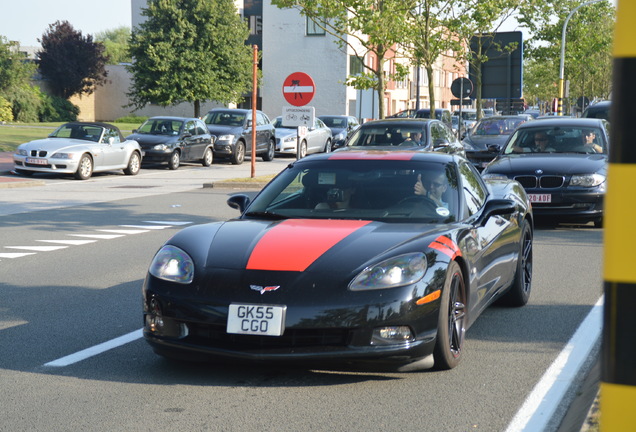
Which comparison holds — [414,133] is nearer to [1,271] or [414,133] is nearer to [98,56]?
[1,271]

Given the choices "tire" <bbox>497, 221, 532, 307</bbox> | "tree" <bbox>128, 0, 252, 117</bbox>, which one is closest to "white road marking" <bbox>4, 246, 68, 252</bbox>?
"tire" <bbox>497, 221, 532, 307</bbox>

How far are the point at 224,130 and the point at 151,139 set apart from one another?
157 inches

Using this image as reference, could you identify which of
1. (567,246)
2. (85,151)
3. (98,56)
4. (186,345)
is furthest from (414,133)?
(98,56)

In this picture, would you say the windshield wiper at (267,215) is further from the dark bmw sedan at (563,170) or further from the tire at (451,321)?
the dark bmw sedan at (563,170)

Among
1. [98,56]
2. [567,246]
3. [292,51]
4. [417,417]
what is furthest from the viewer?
[98,56]

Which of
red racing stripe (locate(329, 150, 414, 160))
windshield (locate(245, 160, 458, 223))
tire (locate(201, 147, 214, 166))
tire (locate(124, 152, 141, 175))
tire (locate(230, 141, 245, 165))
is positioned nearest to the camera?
windshield (locate(245, 160, 458, 223))

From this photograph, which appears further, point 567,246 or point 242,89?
point 242,89

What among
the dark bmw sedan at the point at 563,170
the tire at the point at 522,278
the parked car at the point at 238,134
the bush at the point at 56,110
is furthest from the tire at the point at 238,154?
the bush at the point at 56,110

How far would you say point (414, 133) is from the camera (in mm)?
17125

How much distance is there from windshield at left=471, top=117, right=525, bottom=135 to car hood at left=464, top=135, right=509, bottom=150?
79 cm

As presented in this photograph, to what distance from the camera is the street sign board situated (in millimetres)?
20000

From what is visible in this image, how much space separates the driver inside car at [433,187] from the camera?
257 inches

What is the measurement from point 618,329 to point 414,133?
16.0 metres

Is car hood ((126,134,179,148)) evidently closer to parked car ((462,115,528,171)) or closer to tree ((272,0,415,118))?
tree ((272,0,415,118))
